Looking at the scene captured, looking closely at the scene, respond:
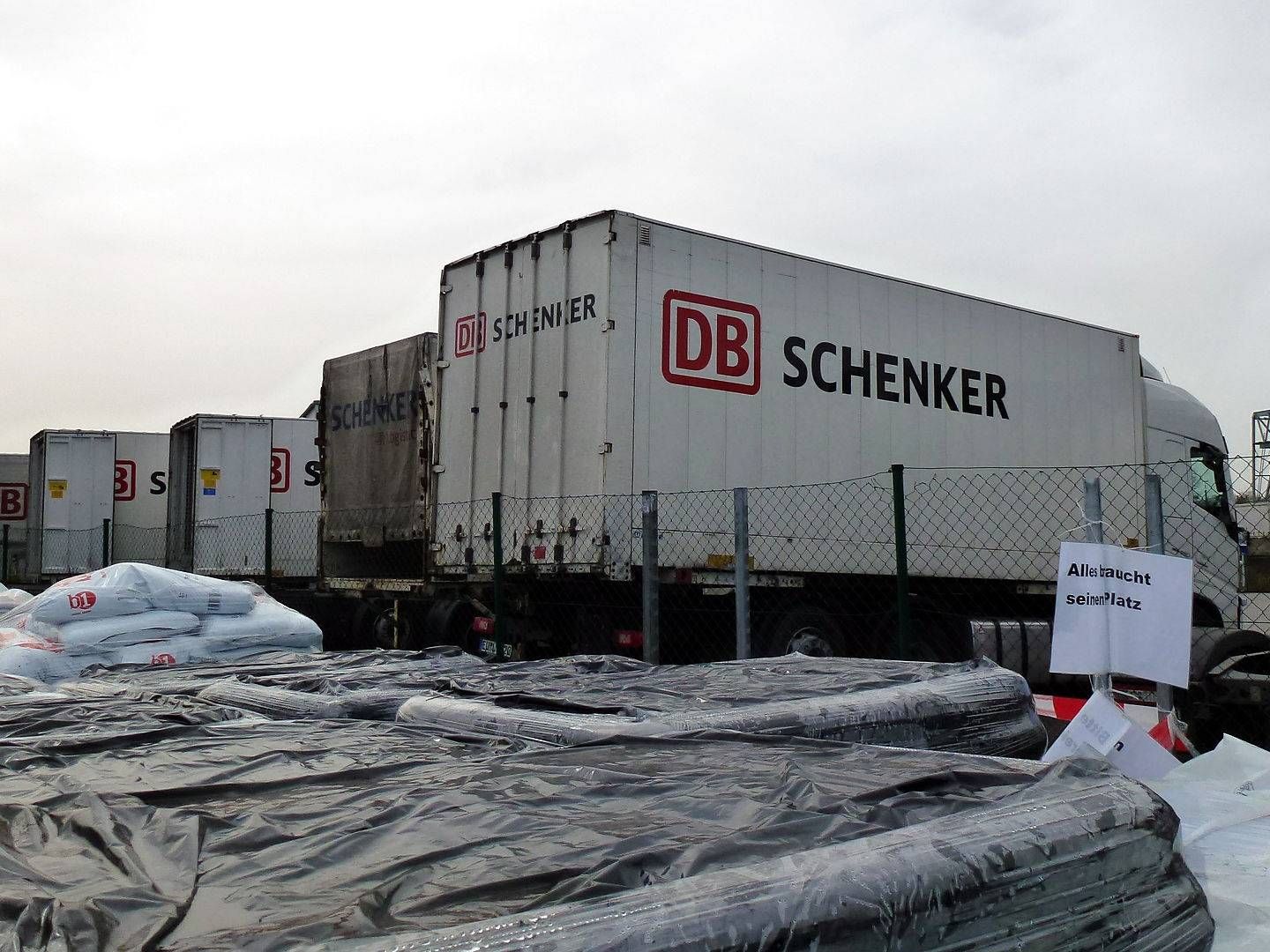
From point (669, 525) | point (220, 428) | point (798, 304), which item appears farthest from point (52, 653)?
point (220, 428)

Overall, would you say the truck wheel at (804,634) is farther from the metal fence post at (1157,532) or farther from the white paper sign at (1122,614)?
the white paper sign at (1122,614)

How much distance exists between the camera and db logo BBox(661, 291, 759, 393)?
318 inches

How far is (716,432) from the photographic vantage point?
8.30 meters

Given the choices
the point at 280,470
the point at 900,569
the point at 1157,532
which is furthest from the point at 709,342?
the point at 280,470

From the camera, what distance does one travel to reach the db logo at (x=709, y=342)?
26.5 ft

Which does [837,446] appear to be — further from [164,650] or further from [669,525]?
[164,650]

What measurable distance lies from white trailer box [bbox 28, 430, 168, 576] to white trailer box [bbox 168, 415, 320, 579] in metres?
2.05

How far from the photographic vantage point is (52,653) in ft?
17.7

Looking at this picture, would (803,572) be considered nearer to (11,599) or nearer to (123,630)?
(123,630)

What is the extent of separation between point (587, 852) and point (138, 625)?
4883mm

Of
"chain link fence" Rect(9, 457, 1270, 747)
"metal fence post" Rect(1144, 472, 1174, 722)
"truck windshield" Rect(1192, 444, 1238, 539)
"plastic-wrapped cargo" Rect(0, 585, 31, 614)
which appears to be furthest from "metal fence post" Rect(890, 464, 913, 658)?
"plastic-wrapped cargo" Rect(0, 585, 31, 614)

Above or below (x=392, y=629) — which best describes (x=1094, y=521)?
above

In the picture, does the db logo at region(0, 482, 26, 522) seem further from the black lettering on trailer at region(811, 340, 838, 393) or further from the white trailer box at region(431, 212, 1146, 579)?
the black lettering on trailer at region(811, 340, 838, 393)

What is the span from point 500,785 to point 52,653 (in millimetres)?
4431
